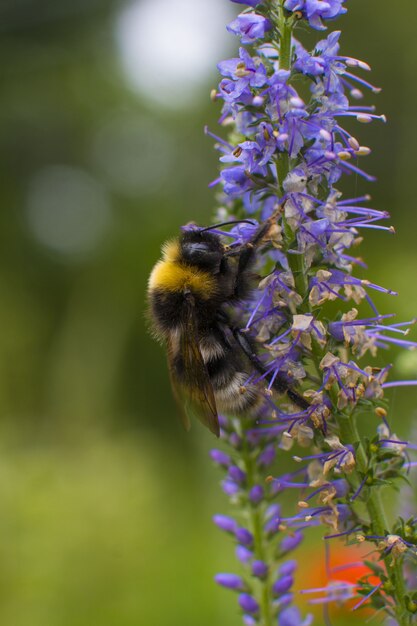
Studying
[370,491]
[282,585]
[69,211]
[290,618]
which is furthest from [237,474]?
[69,211]

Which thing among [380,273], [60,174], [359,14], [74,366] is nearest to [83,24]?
[60,174]

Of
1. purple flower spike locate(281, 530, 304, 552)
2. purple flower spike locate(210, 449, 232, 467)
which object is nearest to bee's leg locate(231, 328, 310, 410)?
purple flower spike locate(210, 449, 232, 467)

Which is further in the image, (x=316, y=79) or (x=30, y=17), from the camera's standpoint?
(x=30, y=17)

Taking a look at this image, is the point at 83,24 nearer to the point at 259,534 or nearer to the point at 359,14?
the point at 359,14

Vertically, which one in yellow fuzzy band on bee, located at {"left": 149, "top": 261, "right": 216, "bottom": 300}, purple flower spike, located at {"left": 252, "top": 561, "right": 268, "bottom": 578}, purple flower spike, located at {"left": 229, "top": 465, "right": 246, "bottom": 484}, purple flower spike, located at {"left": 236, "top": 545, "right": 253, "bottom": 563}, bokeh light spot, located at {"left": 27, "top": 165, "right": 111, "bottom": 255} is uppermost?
bokeh light spot, located at {"left": 27, "top": 165, "right": 111, "bottom": 255}

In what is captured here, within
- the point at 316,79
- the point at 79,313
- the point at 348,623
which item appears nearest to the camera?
the point at 316,79

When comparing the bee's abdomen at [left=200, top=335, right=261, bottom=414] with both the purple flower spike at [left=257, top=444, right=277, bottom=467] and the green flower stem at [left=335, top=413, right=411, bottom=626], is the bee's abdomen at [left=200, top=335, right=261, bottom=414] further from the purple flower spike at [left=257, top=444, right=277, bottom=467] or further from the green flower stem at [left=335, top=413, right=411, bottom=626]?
the green flower stem at [left=335, top=413, right=411, bottom=626]

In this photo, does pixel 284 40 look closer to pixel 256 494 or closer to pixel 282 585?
pixel 256 494
